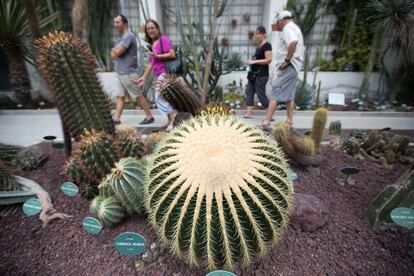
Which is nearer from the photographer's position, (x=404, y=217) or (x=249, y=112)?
(x=404, y=217)

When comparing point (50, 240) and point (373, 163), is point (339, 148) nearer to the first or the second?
point (373, 163)

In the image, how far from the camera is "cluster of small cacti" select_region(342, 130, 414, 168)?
2.81 m

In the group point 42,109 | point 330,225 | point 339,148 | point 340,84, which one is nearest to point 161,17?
point 42,109

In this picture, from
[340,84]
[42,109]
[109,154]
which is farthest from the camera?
[340,84]

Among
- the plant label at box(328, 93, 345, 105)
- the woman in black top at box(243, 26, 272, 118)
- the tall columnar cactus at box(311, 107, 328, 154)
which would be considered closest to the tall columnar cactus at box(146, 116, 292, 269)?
the tall columnar cactus at box(311, 107, 328, 154)

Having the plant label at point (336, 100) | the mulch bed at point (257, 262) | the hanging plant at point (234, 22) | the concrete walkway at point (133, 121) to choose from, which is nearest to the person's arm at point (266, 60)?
the concrete walkway at point (133, 121)

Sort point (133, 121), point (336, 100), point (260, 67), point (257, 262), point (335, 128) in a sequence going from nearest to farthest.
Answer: point (257, 262) < point (335, 128) < point (260, 67) < point (133, 121) < point (336, 100)

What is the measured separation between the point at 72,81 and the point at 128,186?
1225 mm

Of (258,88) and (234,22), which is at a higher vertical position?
(234,22)

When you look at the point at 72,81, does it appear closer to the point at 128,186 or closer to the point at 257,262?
the point at 128,186

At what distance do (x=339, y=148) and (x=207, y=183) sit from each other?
2.55m

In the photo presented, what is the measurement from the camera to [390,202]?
1.82 metres

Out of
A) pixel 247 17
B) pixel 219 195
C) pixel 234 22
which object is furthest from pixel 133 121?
pixel 247 17

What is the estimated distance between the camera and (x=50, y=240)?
1.91 meters
